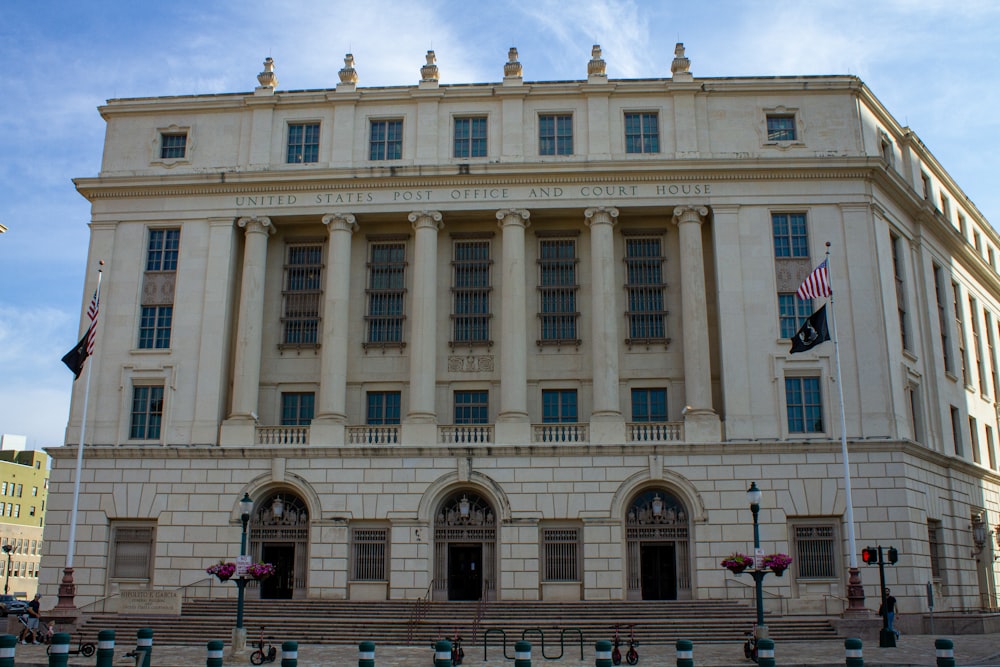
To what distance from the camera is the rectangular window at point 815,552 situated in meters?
37.9

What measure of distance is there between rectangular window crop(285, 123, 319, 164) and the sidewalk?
22.0 metres

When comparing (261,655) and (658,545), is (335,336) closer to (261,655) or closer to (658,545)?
(658,545)

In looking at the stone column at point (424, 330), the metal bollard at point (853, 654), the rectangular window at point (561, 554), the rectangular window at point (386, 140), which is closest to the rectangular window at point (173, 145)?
the rectangular window at point (386, 140)

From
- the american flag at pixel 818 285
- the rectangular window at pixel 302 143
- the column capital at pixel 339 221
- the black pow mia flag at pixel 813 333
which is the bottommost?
the black pow mia flag at pixel 813 333

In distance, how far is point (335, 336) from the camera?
41656 millimetres

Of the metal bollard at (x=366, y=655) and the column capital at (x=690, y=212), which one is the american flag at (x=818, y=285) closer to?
the column capital at (x=690, y=212)

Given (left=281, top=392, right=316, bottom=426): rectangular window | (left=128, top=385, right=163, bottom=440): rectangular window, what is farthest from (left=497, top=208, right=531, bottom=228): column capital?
(left=128, top=385, right=163, bottom=440): rectangular window

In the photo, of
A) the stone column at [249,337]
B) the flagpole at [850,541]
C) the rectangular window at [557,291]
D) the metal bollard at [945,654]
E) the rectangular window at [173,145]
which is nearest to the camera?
the metal bollard at [945,654]

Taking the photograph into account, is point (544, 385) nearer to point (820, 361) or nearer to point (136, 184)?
point (820, 361)

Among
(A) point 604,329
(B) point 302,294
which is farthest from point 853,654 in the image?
(B) point 302,294

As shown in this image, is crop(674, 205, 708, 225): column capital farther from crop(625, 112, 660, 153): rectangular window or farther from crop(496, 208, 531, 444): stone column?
crop(496, 208, 531, 444): stone column

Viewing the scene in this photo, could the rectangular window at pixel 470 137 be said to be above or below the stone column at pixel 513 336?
above

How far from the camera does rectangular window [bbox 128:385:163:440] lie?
1631 inches

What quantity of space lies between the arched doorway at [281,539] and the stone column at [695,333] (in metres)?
16.3
